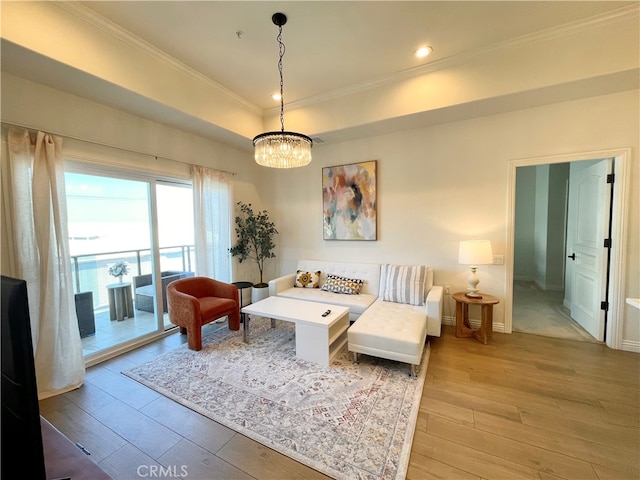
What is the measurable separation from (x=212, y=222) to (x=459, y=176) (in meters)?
3.62

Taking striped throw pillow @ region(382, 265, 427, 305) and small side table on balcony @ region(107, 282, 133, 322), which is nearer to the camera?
small side table on balcony @ region(107, 282, 133, 322)

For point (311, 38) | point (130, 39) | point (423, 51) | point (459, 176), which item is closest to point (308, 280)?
point (459, 176)

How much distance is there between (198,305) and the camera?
2965 millimetres

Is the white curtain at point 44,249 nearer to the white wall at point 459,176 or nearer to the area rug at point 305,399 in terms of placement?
the area rug at point 305,399

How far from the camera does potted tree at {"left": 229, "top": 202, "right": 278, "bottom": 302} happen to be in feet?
14.4

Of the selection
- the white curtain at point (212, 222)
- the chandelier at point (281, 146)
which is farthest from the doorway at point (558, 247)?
the white curtain at point (212, 222)

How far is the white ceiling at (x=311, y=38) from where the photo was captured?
2.19m

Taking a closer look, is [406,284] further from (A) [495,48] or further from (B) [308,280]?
(A) [495,48]

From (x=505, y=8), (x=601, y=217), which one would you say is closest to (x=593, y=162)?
(x=601, y=217)

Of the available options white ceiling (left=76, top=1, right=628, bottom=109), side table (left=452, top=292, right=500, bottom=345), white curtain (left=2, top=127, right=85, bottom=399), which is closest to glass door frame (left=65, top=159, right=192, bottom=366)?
white curtain (left=2, top=127, right=85, bottom=399)

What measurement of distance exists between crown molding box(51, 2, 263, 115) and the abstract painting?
6.51 ft

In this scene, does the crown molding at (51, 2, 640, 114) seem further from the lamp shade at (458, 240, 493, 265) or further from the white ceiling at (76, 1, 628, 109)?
the lamp shade at (458, 240, 493, 265)

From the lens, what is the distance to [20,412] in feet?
2.12

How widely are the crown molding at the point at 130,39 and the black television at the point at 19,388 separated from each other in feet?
9.00
